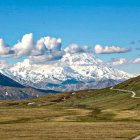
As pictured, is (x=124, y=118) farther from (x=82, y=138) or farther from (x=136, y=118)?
(x=82, y=138)

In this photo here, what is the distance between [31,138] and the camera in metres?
93.9

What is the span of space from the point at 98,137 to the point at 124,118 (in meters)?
60.6

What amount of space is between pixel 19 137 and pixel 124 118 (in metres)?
65.8

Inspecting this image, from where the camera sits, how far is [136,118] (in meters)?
152

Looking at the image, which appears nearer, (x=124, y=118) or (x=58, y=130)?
(x=58, y=130)

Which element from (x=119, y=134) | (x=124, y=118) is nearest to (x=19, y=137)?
(x=119, y=134)

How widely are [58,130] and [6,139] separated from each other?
68.4 ft

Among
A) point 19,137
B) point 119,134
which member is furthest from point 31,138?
point 119,134

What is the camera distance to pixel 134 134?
9981 centimetres

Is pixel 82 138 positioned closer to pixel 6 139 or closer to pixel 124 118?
pixel 6 139

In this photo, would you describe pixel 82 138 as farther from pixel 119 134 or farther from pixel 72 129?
pixel 72 129

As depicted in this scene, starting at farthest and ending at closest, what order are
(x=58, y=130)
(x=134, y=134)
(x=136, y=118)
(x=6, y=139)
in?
(x=136, y=118), (x=58, y=130), (x=134, y=134), (x=6, y=139)

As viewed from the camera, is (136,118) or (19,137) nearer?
(19,137)

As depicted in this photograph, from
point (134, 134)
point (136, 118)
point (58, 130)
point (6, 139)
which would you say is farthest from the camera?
point (136, 118)
